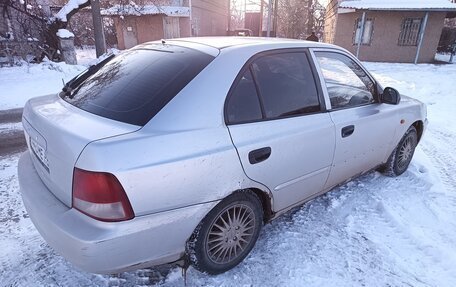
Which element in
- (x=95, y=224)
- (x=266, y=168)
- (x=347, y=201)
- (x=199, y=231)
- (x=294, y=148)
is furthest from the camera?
(x=347, y=201)

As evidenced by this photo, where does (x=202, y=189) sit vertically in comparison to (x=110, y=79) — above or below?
below

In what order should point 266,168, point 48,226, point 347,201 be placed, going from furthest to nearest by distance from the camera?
point 347,201 → point 266,168 → point 48,226

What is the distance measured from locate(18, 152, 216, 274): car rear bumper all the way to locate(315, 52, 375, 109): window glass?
5.75 feet

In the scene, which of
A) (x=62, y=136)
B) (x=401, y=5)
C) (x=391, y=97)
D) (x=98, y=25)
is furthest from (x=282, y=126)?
(x=401, y=5)

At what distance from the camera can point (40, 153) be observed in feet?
7.41

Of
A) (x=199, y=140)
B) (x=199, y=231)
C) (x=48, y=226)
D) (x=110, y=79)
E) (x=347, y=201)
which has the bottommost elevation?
(x=347, y=201)

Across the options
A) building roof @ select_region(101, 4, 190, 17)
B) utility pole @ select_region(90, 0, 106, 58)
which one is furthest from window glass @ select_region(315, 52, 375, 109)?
building roof @ select_region(101, 4, 190, 17)

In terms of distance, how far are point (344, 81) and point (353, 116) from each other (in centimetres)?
68

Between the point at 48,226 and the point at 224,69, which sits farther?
the point at 224,69

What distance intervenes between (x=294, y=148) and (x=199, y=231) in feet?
3.22

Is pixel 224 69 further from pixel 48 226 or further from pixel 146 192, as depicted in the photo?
pixel 48 226

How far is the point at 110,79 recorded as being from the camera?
2.56 metres

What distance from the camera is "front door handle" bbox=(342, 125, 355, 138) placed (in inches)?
119

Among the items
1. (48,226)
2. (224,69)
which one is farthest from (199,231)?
(224,69)
